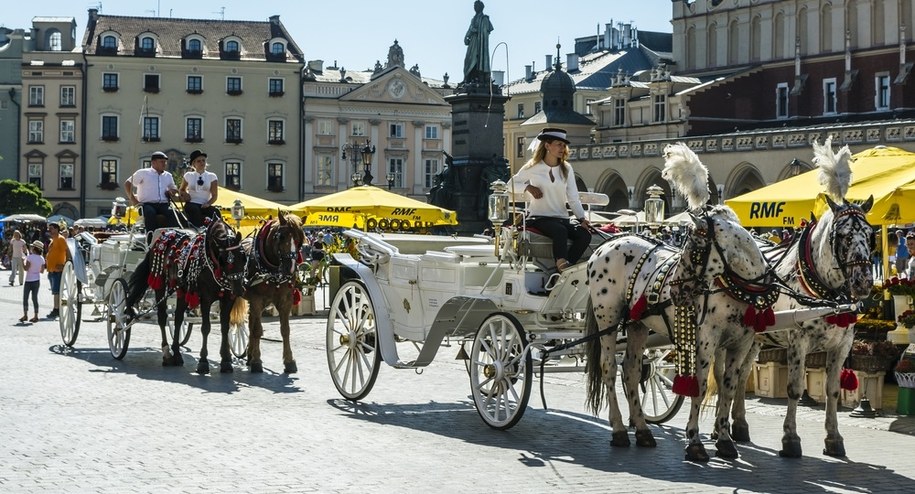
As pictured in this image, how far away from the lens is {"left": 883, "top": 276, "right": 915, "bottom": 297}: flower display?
1364 centimetres

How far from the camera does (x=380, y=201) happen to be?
28.4 metres

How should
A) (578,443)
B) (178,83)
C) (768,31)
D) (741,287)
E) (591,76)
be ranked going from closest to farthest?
(741,287) → (578,443) → (768,31) → (178,83) → (591,76)

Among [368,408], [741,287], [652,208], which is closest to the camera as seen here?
[741,287]

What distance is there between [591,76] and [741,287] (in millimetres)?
89031

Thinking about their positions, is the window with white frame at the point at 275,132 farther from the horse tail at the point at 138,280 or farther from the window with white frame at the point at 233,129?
the horse tail at the point at 138,280

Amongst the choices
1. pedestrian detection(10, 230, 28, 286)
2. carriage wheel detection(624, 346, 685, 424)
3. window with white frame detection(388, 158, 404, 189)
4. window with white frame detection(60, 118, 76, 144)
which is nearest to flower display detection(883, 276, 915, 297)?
carriage wheel detection(624, 346, 685, 424)

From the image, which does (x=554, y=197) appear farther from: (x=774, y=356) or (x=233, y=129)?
(x=233, y=129)

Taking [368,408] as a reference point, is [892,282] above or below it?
above

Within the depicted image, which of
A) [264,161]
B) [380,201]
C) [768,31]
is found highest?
[768,31]

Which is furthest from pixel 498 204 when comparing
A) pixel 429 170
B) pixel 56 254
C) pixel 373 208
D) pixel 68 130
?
pixel 429 170

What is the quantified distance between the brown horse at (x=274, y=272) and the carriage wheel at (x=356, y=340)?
1824mm

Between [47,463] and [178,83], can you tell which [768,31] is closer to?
[178,83]

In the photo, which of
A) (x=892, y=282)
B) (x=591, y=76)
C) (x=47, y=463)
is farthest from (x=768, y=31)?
(x=47, y=463)

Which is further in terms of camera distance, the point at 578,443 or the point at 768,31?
the point at 768,31
